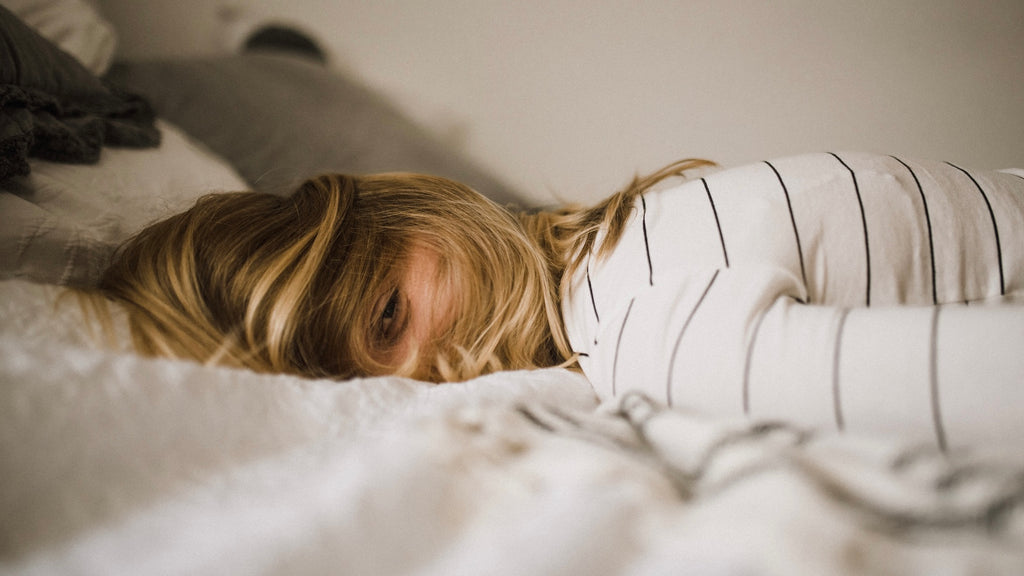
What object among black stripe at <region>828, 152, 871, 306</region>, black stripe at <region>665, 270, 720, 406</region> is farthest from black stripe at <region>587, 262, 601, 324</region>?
black stripe at <region>828, 152, 871, 306</region>

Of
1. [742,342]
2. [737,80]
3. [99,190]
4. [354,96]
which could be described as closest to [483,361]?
[742,342]

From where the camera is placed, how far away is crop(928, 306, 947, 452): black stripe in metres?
0.32

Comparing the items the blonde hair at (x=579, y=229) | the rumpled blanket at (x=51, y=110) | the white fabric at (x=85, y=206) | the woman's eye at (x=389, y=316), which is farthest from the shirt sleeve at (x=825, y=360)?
the rumpled blanket at (x=51, y=110)

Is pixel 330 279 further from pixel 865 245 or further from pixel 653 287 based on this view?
pixel 865 245

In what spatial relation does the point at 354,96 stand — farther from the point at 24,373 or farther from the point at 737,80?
the point at 24,373

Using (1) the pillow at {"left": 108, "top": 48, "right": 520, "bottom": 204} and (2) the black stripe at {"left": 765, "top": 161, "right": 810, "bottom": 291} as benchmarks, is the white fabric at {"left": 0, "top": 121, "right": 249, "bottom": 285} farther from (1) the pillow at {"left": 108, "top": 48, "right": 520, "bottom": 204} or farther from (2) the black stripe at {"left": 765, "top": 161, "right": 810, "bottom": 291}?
(2) the black stripe at {"left": 765, "top": 161, "right": 810, "bottom": 291}

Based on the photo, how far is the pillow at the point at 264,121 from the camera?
40.0 inches

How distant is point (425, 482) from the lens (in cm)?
27

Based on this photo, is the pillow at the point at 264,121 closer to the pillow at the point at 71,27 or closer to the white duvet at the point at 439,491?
the pillow at the point at 71,27

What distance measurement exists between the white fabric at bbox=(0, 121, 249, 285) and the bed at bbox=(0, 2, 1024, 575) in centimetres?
11

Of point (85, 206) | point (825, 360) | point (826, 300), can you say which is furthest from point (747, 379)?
point (85, 206)

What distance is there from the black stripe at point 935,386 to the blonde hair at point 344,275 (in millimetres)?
302

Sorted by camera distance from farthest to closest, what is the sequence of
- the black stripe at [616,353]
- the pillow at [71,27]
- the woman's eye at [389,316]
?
the pillow at [71,27], the woman's eye at [389,316], the black stripe at [616,353]

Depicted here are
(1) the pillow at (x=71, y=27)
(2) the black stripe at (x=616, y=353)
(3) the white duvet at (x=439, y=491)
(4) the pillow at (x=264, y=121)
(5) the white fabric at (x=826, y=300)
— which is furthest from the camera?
(4) the pillow at (x=264, y=121)
